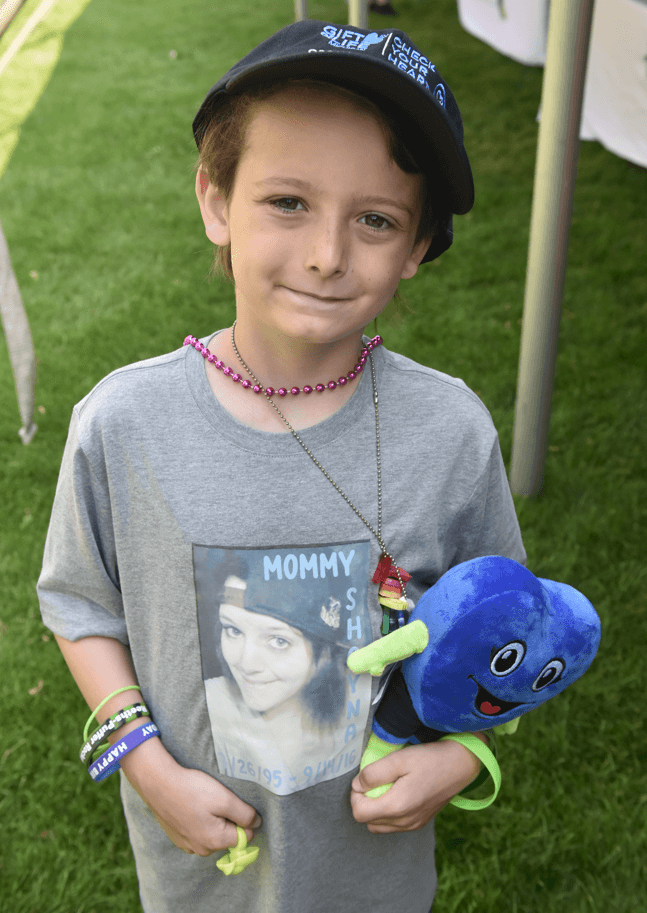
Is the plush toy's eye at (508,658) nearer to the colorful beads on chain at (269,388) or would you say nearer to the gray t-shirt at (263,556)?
the gray t-shirt at (263,556)

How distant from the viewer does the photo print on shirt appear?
3.40ft

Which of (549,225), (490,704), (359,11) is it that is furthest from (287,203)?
(359,11)

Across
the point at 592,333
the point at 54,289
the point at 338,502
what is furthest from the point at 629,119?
the point at 338,502

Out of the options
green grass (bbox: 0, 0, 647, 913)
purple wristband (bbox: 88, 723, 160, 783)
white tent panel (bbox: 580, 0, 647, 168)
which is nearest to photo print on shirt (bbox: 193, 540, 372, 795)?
purple wristband (bbox: 88, 723, 160, 783)

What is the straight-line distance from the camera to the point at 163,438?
3.46 ft

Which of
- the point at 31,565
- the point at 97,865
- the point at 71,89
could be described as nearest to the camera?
the point at 97,865

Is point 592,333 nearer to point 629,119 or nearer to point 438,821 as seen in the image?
point 629,119

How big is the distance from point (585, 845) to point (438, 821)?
1.19 feet

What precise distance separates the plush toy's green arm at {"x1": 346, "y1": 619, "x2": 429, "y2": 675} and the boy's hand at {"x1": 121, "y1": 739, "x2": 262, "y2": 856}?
0.29m

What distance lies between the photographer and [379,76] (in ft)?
2.89

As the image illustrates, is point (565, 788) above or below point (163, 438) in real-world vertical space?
below

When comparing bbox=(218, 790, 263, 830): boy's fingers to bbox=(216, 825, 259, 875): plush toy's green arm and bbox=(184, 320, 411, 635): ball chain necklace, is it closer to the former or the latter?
bbox=(216, 825, 259, 875): plush toy's green arm

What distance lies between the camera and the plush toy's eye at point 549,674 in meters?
1.05

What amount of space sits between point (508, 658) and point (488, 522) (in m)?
0.22
